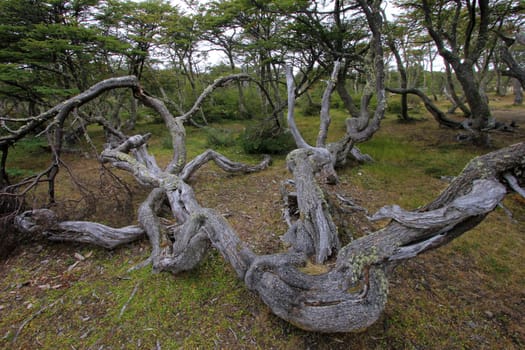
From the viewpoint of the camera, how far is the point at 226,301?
2.05 metres

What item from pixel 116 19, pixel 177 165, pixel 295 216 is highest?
pixel 116 19

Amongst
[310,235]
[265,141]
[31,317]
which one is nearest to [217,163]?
[265,141]

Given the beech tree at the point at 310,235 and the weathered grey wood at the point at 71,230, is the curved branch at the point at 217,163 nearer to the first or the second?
the beech tree at the point at 310,235

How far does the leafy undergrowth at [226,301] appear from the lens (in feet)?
5.60

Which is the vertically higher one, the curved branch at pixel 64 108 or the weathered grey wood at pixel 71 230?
the curved branch at pixel 64 108

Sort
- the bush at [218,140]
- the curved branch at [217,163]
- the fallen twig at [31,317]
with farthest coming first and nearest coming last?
the bush at [218,140]
the curved branch at [217,163]
the fallen twig at [31,317]

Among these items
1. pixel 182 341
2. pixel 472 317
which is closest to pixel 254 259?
pixel 182 341

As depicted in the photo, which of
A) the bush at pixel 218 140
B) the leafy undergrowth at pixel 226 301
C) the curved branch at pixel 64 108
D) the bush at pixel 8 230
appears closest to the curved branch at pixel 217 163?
the leafy undergrowth at pixel 226 301

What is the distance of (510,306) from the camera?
75.0 inches

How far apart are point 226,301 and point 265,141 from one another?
16.1 feet

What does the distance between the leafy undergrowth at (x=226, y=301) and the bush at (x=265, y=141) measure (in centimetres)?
338

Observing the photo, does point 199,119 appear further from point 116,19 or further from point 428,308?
point 428,308

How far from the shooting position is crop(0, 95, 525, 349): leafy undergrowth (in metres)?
1.71

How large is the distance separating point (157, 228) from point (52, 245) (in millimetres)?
1387
